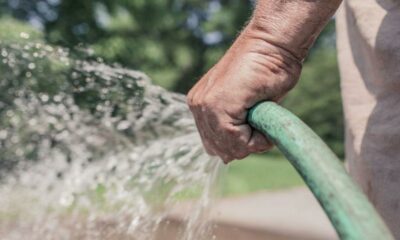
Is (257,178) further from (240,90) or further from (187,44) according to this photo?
(240,90)

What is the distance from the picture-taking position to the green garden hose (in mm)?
1199

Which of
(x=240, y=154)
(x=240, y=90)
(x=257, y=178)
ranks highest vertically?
(x=240, y=90)

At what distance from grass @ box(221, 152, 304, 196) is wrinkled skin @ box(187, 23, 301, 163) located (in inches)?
392

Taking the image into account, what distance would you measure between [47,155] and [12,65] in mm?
802

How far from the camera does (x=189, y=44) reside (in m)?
24.1

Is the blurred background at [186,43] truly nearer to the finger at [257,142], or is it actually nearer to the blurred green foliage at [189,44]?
the blurred green foliage at [189,44]

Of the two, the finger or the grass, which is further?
the grass

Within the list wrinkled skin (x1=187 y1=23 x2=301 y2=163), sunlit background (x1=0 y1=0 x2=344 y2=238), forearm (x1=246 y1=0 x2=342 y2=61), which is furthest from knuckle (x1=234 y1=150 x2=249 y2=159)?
sunlit background (x1=0 y1=0 x2=344 y2=238)

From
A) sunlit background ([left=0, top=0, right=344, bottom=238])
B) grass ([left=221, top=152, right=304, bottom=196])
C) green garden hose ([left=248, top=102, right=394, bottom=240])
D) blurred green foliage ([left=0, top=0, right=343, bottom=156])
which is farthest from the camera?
blurred green foliage ([left=0, top=0, right=343, bottom=156])

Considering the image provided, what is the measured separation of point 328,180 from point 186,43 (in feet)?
74.2

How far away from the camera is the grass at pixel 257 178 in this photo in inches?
540

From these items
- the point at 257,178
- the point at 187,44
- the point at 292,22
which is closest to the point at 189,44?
the point at 187,44

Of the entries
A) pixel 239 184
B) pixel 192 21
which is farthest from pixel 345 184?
pixel 192 21

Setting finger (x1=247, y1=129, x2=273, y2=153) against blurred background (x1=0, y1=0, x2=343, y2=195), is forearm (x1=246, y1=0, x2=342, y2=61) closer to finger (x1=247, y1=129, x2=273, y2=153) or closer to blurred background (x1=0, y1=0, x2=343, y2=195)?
finger (x1=247, y1=129, x2=273, y2=153)
